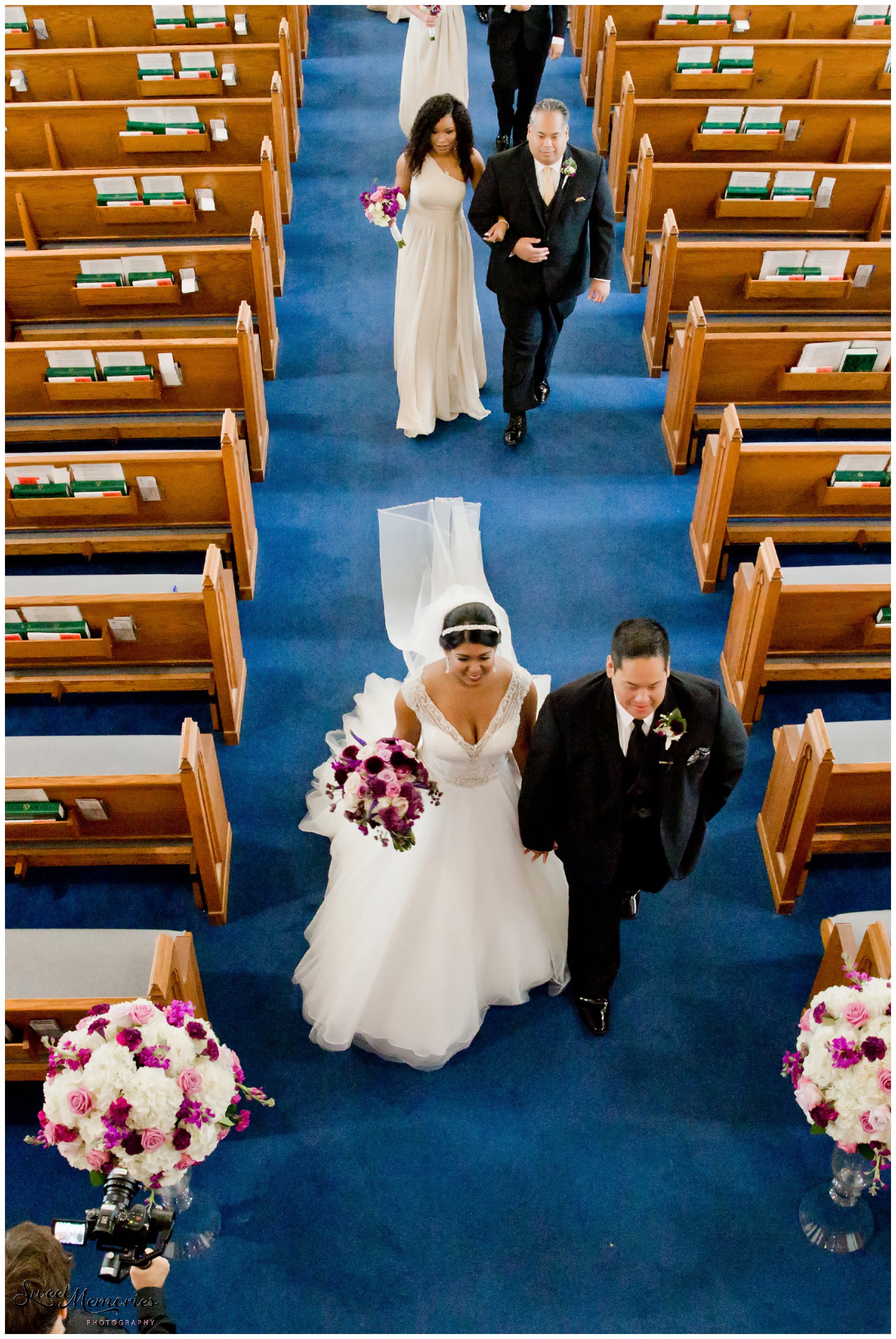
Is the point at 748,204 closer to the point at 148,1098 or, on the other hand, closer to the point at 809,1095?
the point at 809,1095

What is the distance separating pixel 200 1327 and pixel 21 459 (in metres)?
3.56

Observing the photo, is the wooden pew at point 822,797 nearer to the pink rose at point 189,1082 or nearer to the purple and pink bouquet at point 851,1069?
the purple and pink bouquet at point 851,1069

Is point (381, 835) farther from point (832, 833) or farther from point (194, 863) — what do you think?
point (832, 833)

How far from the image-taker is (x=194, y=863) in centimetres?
483

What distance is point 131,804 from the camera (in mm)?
4648

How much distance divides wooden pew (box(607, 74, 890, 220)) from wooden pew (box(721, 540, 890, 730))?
317 centimetres

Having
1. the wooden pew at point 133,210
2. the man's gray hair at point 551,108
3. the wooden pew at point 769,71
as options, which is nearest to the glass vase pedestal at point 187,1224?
the man's gray hair at point 551,108

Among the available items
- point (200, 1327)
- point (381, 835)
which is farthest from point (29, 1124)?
point (381, 835)

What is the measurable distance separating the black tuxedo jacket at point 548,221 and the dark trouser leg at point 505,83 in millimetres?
2060

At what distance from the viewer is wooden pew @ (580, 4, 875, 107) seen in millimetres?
8047

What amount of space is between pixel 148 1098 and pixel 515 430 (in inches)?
172

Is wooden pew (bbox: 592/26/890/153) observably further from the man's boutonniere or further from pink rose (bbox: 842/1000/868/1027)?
pink rose (bbox: 842/1000/868/1027)

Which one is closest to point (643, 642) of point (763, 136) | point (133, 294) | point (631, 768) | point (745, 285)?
point (631, 768)

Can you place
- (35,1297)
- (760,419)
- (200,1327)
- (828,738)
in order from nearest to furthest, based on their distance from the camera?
(35,1297) < (200,1327) < (828,738) < (760,419)
